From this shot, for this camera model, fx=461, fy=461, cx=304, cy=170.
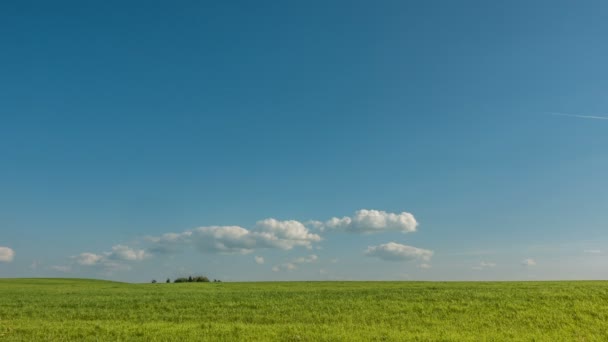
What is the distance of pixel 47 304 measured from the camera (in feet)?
115

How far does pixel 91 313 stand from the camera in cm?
2991

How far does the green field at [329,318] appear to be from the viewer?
2183 cm

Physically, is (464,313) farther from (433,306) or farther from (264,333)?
(264,333)

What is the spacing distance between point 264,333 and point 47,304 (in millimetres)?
22194

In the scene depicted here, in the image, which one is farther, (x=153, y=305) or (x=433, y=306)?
(x=153, y=305)

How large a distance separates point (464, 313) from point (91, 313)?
2337 cm

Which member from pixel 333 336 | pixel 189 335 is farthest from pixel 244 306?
pixel 333 336

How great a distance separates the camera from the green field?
21.8 meters

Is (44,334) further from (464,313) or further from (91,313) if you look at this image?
(464,313)

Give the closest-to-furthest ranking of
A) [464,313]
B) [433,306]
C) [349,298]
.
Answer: [464,313]
[433,306]
[349,298]

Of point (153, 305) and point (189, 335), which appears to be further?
point (153, 305)

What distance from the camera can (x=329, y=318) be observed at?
26.0 metres

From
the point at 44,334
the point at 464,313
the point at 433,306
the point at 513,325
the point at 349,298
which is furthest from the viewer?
the point at 349,298

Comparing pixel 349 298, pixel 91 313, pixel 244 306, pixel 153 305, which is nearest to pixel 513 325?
pixel 349 298
